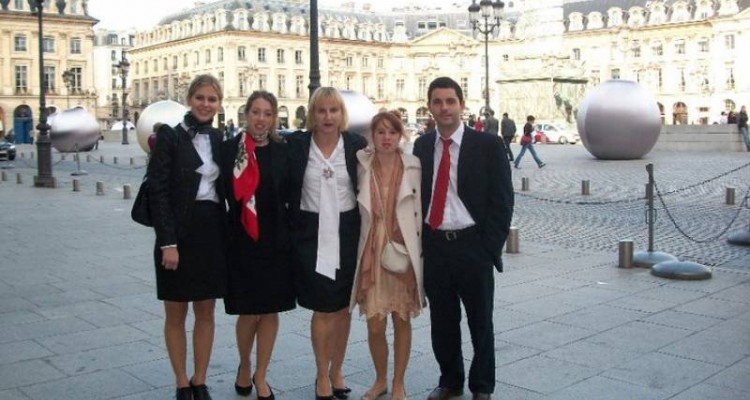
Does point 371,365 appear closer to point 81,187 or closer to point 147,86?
point 81,187

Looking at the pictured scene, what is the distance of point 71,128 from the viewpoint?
132 ft

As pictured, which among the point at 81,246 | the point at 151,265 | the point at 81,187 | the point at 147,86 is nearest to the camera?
the point at 151,265

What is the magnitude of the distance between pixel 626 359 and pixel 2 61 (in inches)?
3287

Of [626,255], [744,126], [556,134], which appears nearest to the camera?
[626,255]

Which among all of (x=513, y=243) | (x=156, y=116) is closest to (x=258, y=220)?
(x=513, y=243)

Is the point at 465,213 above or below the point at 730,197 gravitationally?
above

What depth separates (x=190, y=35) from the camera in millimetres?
96938

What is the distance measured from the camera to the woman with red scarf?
5141 millimetres

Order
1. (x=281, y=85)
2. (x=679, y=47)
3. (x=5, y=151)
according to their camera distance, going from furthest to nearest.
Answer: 1. (x=281, y=85)
2. (x=679, y=47)
3. (x=5, y=151)

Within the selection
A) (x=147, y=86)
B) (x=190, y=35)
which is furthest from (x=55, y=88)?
(x=147, y=86)

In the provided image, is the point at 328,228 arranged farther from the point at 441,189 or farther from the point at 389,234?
the point at 441,189

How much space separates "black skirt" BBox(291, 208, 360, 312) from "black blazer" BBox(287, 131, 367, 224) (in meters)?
0.09

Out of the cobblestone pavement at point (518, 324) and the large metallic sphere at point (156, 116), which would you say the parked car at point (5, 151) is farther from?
the cobblestone pavement at point (518, 324)

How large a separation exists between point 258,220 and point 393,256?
0.86 m
